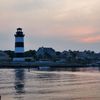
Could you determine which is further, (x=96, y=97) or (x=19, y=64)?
(x=19, y=64)

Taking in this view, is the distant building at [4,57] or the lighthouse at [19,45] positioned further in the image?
the distant building at [4,57]

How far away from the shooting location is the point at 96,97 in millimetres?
45625

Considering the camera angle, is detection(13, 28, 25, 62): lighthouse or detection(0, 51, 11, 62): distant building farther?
detection(0, 51, 11, 62): distant building

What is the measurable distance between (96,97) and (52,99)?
4164 mm

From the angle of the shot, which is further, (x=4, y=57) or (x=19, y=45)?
(x=4, y=57)

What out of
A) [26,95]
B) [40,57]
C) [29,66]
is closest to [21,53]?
[29,66]

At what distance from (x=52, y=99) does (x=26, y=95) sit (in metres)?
4.59

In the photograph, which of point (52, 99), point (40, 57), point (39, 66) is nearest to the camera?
point (52, 99)

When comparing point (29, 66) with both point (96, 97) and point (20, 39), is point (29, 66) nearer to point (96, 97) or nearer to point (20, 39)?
point (20, 39)

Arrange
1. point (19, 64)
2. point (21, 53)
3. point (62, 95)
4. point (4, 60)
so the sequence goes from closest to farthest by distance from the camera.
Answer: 1. point (62, 95)
2. point (21, 53)
3. point (19, 64)
4. point (4, 60)

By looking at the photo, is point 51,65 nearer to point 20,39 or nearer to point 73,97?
point 20,39

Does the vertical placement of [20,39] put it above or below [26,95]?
above

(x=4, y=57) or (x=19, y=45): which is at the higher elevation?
(x=19, y=45)

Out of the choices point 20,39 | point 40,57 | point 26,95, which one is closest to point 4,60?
point 40,57
